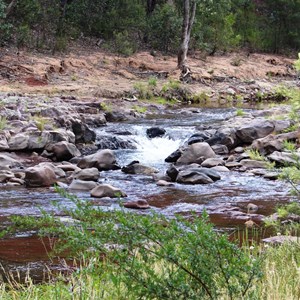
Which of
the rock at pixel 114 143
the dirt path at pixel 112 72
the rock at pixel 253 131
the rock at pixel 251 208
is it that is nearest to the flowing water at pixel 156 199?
the rock at pixel 251 208

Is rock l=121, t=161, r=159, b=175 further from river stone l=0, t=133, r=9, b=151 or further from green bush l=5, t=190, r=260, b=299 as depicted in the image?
green bush l=5, t=190, r=260, b=299

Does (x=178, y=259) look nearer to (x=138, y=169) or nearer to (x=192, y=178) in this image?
(x=192, y=178)

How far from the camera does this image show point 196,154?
39.0ft

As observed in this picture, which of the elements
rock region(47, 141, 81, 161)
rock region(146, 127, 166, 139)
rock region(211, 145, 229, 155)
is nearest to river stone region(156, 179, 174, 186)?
rock region(47, 141, 81, 161)

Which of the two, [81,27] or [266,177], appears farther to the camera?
[81,27]

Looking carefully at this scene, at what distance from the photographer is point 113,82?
2158 cm

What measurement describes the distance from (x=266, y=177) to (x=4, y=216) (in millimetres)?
4825

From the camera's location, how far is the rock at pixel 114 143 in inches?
531

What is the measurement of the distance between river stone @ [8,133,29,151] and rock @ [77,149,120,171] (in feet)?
4.87

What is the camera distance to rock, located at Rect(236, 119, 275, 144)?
13188 millimetres

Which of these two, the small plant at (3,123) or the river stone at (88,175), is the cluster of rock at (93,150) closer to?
the river stone at (88,175)

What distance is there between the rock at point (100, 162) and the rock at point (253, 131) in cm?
339

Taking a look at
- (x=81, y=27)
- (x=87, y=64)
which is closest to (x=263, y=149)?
(x=87, y=64)

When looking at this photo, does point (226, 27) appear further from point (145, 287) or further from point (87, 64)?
point (145, 287)
